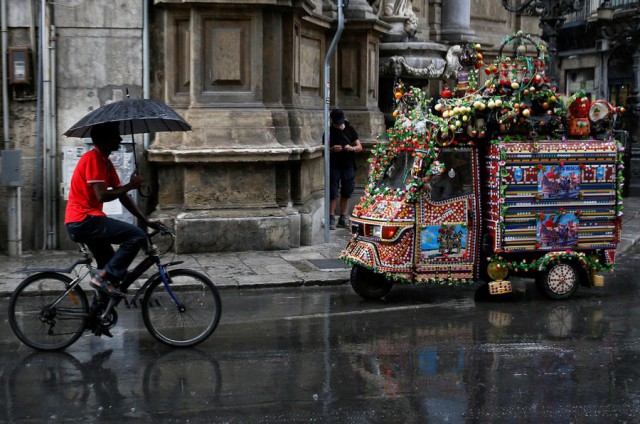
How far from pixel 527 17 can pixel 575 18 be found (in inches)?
844

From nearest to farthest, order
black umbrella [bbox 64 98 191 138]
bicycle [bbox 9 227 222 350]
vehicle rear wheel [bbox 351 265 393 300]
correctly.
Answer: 1. black umbrella [bbox 64 98 191 138]
2. bicycle [bbox 9 227 222 350]
3. vehicle rear wheel [bbox 351 265 393 300]

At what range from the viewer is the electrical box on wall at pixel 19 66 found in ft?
39.8

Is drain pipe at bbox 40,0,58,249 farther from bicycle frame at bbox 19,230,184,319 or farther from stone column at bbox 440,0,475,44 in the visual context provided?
stone column at bbox 440,0,475,44

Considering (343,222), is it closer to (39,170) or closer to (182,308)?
(39,170)

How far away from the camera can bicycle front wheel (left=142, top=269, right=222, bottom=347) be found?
7.66 m

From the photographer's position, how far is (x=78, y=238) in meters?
7.50

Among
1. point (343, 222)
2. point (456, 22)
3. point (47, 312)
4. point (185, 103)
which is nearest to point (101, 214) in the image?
point (47, 312)

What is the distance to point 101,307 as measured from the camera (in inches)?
299

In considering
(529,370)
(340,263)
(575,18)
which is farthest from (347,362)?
(575,18)

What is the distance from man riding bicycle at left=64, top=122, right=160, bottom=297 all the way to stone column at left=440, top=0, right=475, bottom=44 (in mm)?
14049

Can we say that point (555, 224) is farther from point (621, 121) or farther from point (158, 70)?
point (621, 121)

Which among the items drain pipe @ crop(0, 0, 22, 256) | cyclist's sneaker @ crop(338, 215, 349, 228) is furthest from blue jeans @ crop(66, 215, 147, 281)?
cyclist's sneaker @ crop(338, 215, 349, 228)

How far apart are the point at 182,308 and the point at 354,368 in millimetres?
1672

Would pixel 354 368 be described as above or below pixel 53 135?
below
